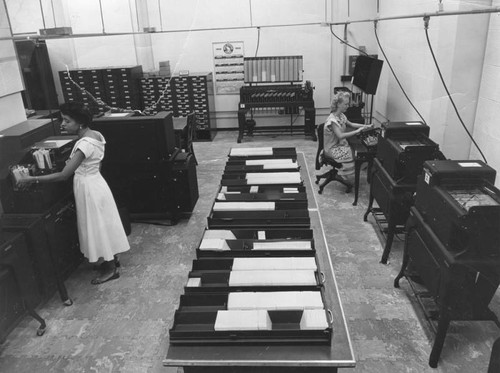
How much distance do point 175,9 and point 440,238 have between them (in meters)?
6.53

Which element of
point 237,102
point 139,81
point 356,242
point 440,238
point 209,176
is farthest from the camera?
point 237,102

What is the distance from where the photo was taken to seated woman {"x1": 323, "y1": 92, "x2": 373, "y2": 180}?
4832 mm

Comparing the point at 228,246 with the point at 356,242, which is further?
the point at 356,242

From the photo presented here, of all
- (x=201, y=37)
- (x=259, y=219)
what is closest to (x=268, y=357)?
(x=259, y=219)

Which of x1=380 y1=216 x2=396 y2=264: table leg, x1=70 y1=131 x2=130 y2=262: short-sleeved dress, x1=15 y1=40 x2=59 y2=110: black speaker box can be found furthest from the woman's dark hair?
x1=15 y1=40 x2=59 y2=110: black speaker box

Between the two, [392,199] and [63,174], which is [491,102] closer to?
[392,199]

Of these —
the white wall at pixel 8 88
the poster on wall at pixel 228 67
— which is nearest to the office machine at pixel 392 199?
the white wall at pixel 8 88

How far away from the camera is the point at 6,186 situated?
2984 mm

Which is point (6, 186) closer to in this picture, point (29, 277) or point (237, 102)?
point (29, 277)

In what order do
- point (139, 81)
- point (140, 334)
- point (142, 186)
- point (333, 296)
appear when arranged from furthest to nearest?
point (139, 81)
point (142, 186)
point (140, 334)
point (333, 296)

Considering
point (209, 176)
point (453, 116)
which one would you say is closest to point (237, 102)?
point (209, 176)

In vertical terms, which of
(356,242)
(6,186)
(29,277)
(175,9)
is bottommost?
(356,242)

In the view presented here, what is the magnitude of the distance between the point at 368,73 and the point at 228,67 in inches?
112

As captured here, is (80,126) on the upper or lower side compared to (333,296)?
upper
